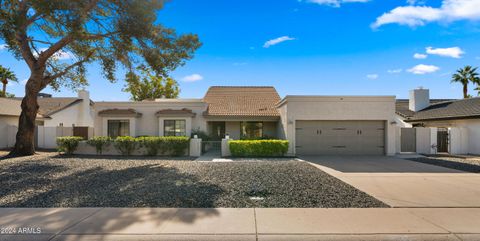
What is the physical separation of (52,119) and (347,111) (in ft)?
91.9

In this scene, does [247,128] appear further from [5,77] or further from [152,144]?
[5,77]

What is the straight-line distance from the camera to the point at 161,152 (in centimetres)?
1566

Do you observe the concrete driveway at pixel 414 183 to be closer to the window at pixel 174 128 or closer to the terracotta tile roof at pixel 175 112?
the terracotta tile roof at pixel 175 112

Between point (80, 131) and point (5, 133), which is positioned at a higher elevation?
point (80, 131)

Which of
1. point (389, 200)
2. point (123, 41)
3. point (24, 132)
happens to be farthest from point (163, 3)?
point (389, 200)

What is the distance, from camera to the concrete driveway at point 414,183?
638 centimetres

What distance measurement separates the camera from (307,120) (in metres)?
16.5

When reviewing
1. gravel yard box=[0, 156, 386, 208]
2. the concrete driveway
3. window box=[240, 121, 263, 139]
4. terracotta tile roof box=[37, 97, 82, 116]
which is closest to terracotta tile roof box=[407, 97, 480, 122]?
the concrete driveway

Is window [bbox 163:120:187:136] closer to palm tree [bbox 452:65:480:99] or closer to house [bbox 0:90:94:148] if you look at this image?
house [bbox 0:90:94:148]

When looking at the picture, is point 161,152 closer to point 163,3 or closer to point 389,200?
point 163,3

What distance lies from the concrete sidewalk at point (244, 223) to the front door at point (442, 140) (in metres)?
15.1

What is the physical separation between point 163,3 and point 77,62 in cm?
827

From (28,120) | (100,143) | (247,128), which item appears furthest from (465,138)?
(28,120)

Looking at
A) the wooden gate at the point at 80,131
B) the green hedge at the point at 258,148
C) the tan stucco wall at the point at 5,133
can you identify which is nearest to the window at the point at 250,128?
the green hedge at the point at 258,148
